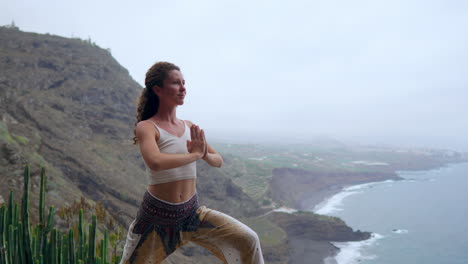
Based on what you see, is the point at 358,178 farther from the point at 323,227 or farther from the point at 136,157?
the point at 136,157

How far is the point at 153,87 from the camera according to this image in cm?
260

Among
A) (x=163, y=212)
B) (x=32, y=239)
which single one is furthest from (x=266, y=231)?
(x=163, y=212)

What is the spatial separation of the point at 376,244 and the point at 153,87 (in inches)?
1751

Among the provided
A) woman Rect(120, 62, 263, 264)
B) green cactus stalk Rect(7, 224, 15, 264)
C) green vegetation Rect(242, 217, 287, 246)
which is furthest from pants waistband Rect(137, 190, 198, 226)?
green vegetation Rect(242, 217, 287, 246)

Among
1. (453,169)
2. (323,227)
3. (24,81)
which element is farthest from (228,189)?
(453,169)

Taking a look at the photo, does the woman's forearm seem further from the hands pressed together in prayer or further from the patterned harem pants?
the patterned harem pants

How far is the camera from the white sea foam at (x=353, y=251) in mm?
34656

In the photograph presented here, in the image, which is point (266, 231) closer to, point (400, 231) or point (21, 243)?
point (400, 231)

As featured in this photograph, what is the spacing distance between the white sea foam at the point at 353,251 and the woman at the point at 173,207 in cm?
3545

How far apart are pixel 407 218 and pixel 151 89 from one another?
5992 centimetres

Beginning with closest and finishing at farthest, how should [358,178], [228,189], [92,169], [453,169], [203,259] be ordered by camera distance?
[92,169] → [203,259] → [228,189] → [358,178] → [453,169]

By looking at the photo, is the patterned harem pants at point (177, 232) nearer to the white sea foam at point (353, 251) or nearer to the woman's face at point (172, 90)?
the woman's face at point (172, 90)

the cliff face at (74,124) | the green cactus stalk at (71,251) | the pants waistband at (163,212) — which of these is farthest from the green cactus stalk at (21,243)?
the cliff face at (74,124)

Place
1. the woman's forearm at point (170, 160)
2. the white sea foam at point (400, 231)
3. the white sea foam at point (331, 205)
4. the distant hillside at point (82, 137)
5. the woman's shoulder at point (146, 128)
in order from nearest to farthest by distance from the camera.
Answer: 1. the woman's forearm at point (170, 160)
2. the woman's shoulder at point (146, 128)
3. the distant hillside at point (82, 137)
4. the white sea foam at point (400, 231)
5. the white sea foam at point (331, 205)
